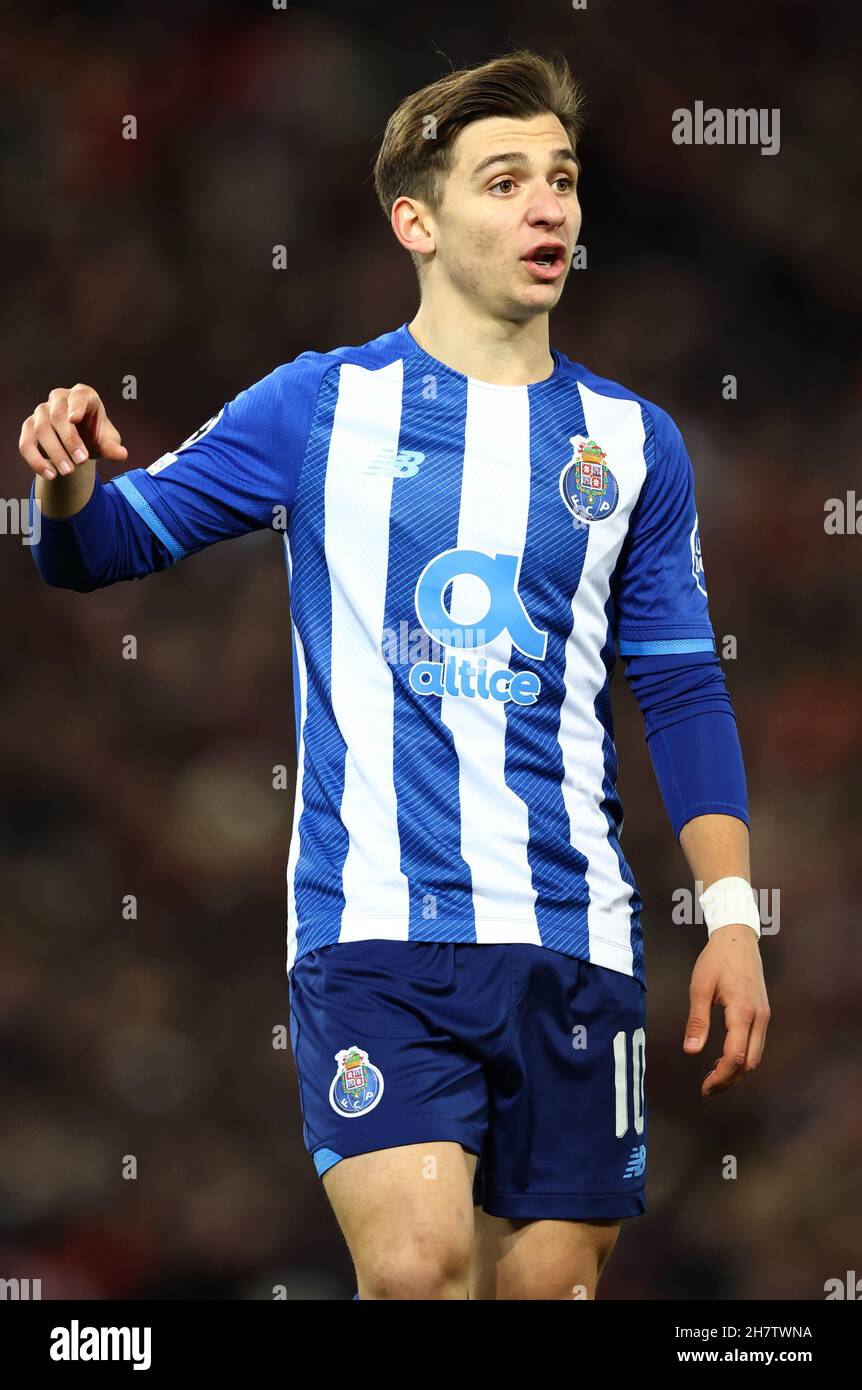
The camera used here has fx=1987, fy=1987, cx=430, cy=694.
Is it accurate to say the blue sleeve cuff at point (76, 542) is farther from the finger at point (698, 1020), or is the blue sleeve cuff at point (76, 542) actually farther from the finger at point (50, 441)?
the finger at point (698, 1020)

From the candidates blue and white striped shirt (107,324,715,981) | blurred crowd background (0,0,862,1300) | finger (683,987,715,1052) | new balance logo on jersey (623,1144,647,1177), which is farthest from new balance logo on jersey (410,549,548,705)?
blurred crowd background (0,0,862,1300)

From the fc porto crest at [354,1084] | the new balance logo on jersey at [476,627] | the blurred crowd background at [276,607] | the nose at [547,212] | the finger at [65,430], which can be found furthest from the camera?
the blurred crowd background at [276,607]

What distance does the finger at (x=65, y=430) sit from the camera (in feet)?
6.15

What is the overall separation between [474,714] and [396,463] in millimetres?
300

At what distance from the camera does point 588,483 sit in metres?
2.22

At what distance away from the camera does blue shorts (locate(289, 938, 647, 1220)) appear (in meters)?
1.99

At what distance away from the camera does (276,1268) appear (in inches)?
145

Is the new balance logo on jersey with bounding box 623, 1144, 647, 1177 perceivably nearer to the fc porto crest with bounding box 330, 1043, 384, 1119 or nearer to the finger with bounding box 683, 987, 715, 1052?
the finger with bounding box 683, 987, 715, 1052

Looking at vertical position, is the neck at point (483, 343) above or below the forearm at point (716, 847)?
above

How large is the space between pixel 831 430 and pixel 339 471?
1853 millimetres

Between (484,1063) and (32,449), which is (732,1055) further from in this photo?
(32,449)

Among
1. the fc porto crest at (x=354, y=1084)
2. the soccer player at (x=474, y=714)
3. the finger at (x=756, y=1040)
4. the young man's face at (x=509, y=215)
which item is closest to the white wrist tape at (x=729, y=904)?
the soccer player at (x=474, y=714)

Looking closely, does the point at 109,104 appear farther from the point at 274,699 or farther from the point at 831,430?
the point at 831,430

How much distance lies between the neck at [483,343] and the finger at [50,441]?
0.55 m
